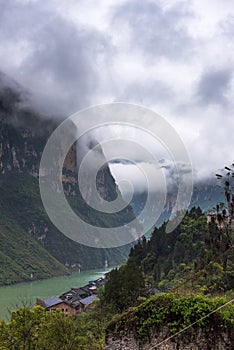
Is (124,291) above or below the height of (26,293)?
above

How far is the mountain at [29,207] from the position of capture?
364 ft

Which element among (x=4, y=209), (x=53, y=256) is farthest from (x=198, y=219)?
(x=4, y=209)

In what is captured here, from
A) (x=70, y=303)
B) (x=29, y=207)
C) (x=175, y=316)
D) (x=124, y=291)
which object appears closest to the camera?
(x=175, y=316)

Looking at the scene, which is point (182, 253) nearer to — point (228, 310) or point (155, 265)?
point (155, 265)

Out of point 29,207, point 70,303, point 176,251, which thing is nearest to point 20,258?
point 29,207

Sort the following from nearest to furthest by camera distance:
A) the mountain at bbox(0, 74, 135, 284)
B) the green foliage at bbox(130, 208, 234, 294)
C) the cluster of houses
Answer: the green foliage at bbox(130, 208, 234, 294), the cluster of houses, the mountain at bbox(0, 74, 135, 284)

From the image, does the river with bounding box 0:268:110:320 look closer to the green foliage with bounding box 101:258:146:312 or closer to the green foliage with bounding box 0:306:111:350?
the green foliage with bounding box 101:258:146:312

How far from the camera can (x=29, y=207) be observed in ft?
448

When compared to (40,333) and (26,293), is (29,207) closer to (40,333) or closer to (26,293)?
(26,293)

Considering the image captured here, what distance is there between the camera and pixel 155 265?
3200 centimetres

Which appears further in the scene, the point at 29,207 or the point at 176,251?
the point at 29,207

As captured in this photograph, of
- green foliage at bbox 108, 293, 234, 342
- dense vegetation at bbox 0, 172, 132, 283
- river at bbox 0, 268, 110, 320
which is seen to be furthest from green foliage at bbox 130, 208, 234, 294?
dense vegetation at bbox 0, 172, 132, 283

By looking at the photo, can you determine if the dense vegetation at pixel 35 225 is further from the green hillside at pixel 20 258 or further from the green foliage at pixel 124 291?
the green foliage at pixel 124 291

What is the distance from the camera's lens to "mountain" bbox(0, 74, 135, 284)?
110800mm
